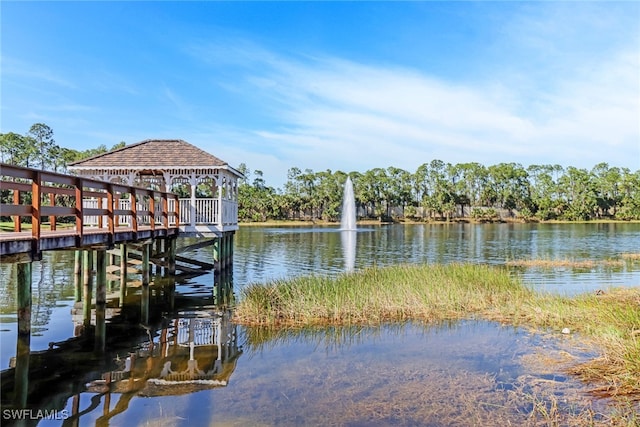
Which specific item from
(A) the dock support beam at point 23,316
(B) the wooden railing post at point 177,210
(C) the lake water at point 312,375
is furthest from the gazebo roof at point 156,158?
(A) the dock support beam at point 23,316

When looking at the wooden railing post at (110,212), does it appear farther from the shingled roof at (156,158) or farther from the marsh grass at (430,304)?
the shingled roof at (156,158)

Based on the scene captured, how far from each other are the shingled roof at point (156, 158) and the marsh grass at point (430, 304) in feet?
22.4

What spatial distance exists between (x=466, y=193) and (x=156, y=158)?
76762 millimetres

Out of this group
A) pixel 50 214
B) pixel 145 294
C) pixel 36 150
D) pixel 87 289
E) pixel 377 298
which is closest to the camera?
pixel 50 214

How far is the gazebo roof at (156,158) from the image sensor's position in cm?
1806

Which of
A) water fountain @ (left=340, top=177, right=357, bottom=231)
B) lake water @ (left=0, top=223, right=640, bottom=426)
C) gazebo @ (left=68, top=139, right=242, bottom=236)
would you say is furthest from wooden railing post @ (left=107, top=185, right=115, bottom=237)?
water fountain @ (left=340, top=177, right=357, bottom=231)

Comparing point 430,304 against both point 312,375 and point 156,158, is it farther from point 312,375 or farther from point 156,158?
point 156,158

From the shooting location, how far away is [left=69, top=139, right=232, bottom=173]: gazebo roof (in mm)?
18062

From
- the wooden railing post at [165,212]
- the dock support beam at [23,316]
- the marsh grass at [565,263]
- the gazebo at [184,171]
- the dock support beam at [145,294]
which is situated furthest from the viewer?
the marsh grass at [565,263]

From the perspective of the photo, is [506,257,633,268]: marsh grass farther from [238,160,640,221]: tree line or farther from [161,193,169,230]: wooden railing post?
[238,160,640,221]: tree line

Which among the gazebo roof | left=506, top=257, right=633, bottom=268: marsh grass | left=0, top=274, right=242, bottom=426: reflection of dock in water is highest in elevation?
the gazebo roof

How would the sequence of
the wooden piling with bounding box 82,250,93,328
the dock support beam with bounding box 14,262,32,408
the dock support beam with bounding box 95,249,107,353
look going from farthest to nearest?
the wooden piling with bounding box 82,250,93,328, the dock support beam with bounding box 95,249,107,353, the dock support beam with bounding box 14,262,32,408

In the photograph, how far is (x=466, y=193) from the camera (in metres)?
88.1

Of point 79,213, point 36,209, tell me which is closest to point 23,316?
point 36,209
